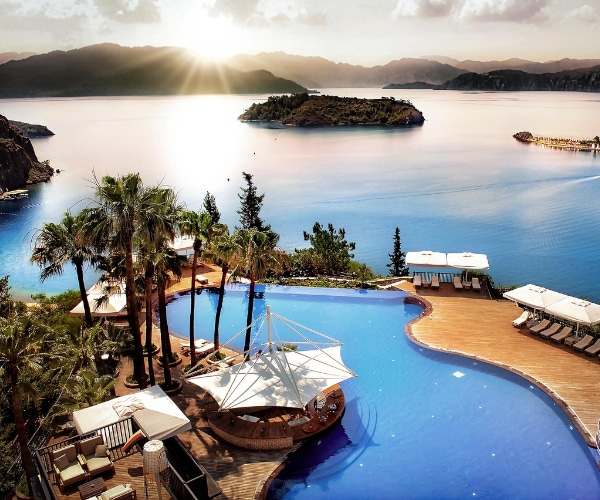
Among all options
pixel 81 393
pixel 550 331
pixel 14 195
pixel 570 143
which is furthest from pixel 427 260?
pixel 570 143

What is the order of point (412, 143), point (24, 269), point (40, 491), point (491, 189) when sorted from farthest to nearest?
point (412, 143) → point (491, 189) → point (24, 269) → point (40, 491)

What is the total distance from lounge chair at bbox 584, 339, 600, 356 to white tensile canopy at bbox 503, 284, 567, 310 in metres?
2.23

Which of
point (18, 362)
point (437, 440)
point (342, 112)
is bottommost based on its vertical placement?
point (437, 440)

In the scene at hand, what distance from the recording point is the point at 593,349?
17734 millimetres

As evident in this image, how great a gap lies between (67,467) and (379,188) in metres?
58.0

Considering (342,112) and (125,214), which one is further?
(342,112)

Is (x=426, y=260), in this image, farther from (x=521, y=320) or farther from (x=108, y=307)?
(x=108, y=307)

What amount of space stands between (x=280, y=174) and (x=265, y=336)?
57507 millimetres

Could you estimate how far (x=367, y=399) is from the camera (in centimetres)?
1619

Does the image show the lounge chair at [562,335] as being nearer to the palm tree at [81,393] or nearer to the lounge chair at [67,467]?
the palm tree at [81,393]

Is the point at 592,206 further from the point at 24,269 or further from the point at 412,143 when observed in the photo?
the point at 412,143

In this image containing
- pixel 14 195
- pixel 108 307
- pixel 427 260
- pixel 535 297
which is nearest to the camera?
pixel 535 297

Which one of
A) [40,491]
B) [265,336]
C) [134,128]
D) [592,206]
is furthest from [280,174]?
[134,128]

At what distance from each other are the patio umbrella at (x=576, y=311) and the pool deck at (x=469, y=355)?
1139 millimetres
